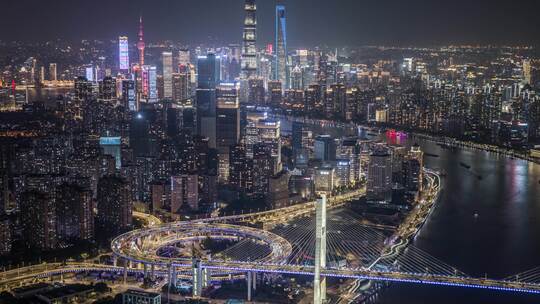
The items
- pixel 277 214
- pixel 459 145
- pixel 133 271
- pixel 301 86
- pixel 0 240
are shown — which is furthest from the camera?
pixel 301 86

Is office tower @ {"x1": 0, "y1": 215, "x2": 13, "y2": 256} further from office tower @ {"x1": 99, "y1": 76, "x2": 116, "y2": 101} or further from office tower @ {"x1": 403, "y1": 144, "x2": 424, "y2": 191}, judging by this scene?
office tower @ {"x1": 99, "y1": 76, "x2": 116, "y2": 101}

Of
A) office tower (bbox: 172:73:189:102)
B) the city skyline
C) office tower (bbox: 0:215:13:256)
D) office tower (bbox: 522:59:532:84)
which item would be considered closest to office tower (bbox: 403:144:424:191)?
the city skyline

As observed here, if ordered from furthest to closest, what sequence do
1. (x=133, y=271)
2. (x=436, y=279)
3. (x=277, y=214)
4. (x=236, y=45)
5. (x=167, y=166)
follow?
(x=236, y=45)
(x=167, y=166)
(x=277, y=214)
(x=133, y=271)
(x=436, y=279)

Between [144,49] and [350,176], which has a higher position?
[144,49]

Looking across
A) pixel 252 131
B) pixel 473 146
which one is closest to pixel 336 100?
pixel 473 146

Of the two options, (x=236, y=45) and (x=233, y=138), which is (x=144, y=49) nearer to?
(x=236, y=45)

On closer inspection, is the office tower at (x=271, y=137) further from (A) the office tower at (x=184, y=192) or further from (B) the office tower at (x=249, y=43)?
(B) the office tower at (x=249, y=43)

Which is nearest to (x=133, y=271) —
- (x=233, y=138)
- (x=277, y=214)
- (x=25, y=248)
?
(x=25, y=248)

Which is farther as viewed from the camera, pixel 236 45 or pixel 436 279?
pixel 236 45
